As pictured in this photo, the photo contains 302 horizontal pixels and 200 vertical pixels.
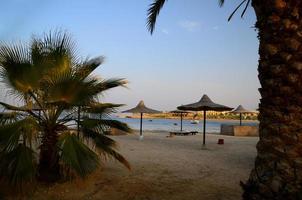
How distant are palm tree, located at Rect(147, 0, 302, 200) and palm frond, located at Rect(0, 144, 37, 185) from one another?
10.5 feet

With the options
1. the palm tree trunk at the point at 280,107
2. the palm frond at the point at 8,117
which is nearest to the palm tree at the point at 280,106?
the palm tree trunk at the point at 280,107

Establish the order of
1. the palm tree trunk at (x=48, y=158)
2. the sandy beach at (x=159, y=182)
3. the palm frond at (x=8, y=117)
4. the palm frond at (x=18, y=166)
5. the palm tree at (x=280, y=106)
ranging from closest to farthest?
1. the palm tree at (x=280, y=106)
2. the palm frond at (x=18, y=166)
3. the sandy beach at (x=159, y=182)
4. the palm frond at (x=8, y=117)
5. the palm tree trunk at (x=48, y=158)

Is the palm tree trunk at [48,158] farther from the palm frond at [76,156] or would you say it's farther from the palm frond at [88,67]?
the palm frond at [88,67]

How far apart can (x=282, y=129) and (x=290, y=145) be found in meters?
0.18

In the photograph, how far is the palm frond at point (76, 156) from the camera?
4.94 meters

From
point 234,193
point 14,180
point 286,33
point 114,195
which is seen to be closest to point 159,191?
point 114,195

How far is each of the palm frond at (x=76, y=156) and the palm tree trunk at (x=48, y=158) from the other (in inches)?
→ 15.4

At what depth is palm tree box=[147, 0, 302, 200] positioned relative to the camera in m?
3.31

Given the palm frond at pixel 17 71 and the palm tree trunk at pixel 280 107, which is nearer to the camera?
the palm tree trunk at pixel 280 107

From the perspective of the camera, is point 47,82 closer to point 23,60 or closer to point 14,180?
point 23,60

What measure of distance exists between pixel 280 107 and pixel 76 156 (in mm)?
3180

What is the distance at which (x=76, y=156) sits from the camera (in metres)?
5.08

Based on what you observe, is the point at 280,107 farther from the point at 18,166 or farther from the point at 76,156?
the point at 18,166

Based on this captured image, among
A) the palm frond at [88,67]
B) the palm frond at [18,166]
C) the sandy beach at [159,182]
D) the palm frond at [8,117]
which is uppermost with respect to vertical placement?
the palm frond at [88,67]
